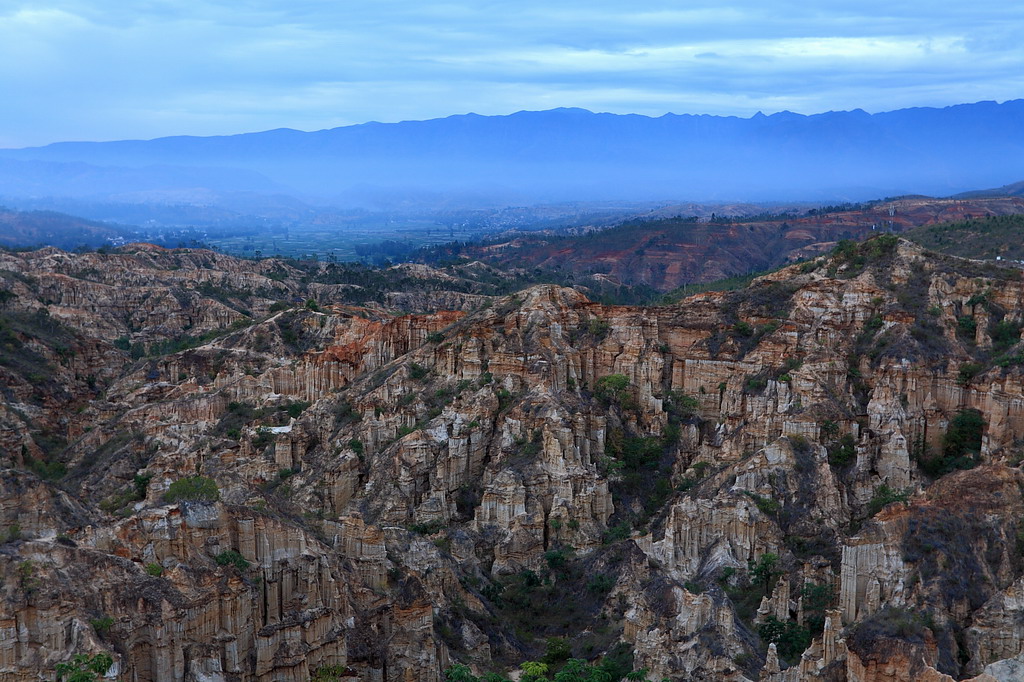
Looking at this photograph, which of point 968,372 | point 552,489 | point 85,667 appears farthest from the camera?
point 968,372

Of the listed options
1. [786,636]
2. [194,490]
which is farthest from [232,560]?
[786,636]

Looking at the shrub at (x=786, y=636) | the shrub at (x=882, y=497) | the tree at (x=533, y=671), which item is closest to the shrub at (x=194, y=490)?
the tree at (x=533, y=671)

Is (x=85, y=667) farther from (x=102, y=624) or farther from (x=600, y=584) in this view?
(x=600, y=584)

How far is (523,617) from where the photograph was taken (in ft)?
110

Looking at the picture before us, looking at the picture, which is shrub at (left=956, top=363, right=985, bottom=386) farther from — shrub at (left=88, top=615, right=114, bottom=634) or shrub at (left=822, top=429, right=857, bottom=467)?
shrub at (left=88, top=615, right=114, bottom=634)

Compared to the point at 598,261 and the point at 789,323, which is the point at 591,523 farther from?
the point at 598,261

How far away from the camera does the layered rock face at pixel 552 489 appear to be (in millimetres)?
24297

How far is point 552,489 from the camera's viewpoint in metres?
38.9

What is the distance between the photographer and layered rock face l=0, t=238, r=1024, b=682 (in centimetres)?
A: 2430

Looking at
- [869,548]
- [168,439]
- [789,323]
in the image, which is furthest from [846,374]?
[168,439]

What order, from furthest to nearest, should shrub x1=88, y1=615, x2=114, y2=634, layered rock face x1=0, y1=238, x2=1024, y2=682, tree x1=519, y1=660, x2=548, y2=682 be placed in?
tree x1=519, y1=660, x2=548, y2=682 → layered rock face x1=0, y1=238, x2=1024, y2=682 → shrub x1=88, y1=615, x2=114, y2=634

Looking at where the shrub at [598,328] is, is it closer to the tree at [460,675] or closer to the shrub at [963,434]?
the shrub at [963,434]

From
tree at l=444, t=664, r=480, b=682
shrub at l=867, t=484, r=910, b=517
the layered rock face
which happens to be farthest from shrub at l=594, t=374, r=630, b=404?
tree at l=444, t=664, r=480, b=682

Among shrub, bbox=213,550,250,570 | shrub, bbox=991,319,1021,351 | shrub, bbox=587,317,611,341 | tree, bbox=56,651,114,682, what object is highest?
shrub, bbox=991,319,1021,351
